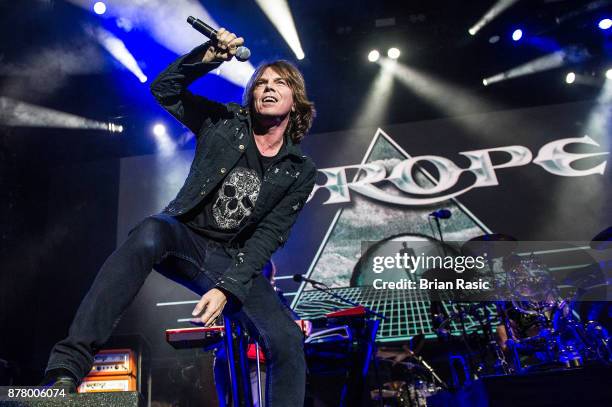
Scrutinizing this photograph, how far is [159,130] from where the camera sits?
27.4 ft

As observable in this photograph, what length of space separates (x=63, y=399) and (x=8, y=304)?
22.0ft

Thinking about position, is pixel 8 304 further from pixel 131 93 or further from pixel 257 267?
pixel 257 267

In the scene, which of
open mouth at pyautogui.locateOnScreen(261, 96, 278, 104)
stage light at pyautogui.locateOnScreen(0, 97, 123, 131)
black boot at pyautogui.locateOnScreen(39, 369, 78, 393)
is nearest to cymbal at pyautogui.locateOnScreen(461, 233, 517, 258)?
open mouth at pyautogui.locateOnScreen(261, 96, 278, 104)

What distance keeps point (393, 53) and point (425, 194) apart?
2.17 metres

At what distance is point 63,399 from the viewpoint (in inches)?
51.2

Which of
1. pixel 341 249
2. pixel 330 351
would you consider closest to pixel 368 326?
pixel 330 351

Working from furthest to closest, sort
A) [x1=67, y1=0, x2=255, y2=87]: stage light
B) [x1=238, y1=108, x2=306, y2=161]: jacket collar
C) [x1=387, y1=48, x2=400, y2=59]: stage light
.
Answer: [x1=387, y1=48, x2=400, y2=59]: stage light, [x1=67, y1=0, x2=255, y2=87]: stage light, [x1=238, y1=108, x2=306, y2=161]: jacket collar

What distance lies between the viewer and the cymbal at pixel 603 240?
4677 millimetres

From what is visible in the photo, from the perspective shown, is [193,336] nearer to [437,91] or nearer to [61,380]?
[61,380]

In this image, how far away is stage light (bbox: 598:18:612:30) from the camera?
679 cm

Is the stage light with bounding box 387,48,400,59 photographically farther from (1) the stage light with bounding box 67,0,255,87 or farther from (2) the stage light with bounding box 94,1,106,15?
(2) the stage light with bounding box 94,1,106,15

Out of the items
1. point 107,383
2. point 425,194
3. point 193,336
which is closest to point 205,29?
point 193,336

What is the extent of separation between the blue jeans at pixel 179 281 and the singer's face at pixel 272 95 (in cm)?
72

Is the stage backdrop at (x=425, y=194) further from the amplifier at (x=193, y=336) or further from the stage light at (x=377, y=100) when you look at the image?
the amplifier at (x=193, y=336)
